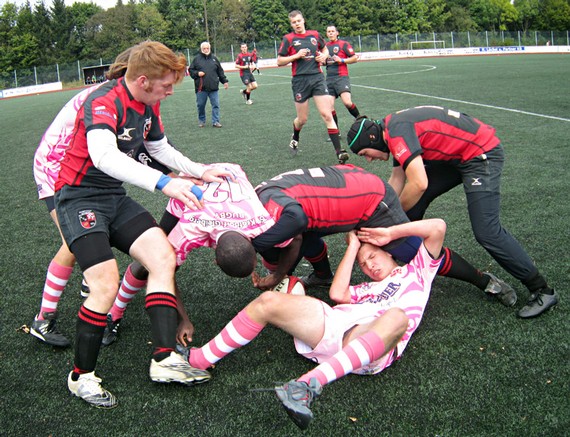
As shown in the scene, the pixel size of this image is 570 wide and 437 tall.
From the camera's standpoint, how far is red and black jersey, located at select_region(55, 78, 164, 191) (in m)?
2.97

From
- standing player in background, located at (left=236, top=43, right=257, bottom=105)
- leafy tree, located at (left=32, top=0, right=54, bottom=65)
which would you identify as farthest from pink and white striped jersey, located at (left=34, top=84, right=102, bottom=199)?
leafy tree, located at (left=32, top=0, right=54, bottom=65)

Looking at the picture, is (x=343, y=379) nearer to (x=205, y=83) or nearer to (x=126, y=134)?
(x=126, y=134)

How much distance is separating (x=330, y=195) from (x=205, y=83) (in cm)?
1014

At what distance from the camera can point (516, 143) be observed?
27.6 ft

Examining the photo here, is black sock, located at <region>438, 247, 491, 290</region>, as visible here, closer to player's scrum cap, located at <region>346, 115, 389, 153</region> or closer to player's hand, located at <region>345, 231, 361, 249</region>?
player's hand, located at <region>345, 231, 361, 249</region>

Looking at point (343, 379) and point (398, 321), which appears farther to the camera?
point (343, 379)

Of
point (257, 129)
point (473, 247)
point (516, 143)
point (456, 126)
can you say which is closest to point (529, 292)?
point (473, 247)

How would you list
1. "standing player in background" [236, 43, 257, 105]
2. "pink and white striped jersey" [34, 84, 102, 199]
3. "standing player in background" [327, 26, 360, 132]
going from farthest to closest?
"standing player in background" [236, 43, 257, 105] < "standing player in background" [327, 26, 360, 132] < "pink and white striped jersey" [34, 84, 102, 199]

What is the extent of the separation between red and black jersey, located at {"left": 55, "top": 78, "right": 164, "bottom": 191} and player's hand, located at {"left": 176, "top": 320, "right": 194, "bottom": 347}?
1.00 meters

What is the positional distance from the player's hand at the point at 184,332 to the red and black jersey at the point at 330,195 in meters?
1.00

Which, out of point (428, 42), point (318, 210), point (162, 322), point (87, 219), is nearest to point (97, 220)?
point (87, 219)

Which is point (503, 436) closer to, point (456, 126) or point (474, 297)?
point (474, 297)

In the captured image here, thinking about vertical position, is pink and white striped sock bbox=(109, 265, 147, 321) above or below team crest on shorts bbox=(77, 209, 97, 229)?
below

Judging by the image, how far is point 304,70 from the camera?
909 centimetres
